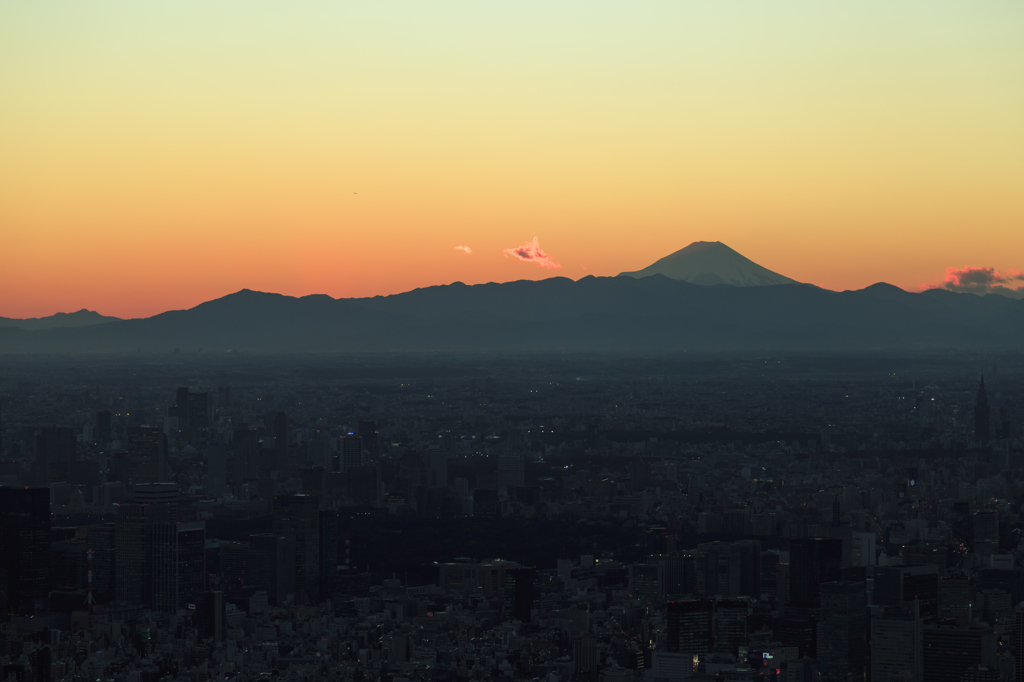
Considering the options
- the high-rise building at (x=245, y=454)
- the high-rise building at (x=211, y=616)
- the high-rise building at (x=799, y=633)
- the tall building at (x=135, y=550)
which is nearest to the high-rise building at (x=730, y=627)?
the high-rise building at (x=799, y=633)

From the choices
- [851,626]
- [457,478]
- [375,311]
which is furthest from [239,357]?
[851,626]

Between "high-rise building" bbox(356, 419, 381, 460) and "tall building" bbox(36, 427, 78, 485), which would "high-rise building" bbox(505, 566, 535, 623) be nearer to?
"tall building" bbox(36, 427, 78, 485)

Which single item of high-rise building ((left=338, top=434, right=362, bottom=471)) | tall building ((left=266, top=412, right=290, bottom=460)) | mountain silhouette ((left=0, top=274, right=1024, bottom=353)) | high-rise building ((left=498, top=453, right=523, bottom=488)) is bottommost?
high-rise building ((left=498, top=453, right=523, bottom=488))

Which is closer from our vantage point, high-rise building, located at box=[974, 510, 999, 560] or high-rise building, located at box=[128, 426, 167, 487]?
high-rise building, located at box=[974, 510, 999, 560]

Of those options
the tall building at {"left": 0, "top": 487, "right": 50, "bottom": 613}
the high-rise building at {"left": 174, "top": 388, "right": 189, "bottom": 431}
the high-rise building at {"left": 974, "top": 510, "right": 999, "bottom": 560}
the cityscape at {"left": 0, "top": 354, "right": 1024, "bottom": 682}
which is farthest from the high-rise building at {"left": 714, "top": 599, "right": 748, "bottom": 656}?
the high-rise building at {"left": 174, "top": 388, "right": 189, "bottom": 431}

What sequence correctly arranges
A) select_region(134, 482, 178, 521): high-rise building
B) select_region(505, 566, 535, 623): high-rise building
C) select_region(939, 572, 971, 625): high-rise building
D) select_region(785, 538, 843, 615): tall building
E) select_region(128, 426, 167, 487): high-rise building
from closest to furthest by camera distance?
1. select_region(939, 572, 971, 625): high-rise building
2. select_region(785, 538, 843, 615): tall building
3. select_region(505, 566, 535, 623): high-rise building
4. select_region(134, 482, 178, 521): high-rise building
5. select_region(128, 426, 167, 487): high-rise building

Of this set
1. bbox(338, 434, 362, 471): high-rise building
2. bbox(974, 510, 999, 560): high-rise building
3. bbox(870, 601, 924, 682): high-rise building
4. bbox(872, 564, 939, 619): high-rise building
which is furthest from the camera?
bbox(338, 434, 362, 471): high-rise building

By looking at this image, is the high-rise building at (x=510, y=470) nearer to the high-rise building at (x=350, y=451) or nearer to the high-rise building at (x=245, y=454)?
the high-rise building at (x=350, y=451)

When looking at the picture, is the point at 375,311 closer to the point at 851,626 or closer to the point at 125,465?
the point at 125,465
